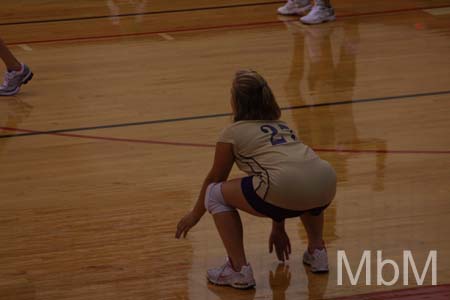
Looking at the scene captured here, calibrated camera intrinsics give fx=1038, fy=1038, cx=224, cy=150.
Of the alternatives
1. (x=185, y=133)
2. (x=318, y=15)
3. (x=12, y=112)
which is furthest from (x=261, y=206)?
(x=318, y=15)

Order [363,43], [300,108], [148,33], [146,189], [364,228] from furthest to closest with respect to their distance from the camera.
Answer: [148,33]
[363,43]
[300,108]
[146,189]
[364,228]

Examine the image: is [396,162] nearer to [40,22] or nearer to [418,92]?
[418,92]

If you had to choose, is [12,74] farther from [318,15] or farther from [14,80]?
[318,15]

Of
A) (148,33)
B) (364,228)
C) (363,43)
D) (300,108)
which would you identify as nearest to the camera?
(364,228)

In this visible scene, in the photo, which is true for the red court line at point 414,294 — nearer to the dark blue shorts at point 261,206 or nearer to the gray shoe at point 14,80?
the dark blue shorts at point 261,206

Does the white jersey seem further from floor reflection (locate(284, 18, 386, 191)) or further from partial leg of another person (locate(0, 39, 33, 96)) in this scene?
partial leg of another person (locate(0, 39, 33, 96))

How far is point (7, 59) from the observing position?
26.0 ft

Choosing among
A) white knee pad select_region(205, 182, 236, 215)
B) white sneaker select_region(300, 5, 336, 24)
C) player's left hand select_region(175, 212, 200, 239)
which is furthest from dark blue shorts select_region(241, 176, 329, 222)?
white sneaker select_region(300, 5, 336, 24)

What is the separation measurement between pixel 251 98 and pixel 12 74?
12.6 ft

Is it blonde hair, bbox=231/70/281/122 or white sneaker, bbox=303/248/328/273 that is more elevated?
blonde hair, bbox=231/70/281/122

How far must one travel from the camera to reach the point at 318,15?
10094 mm

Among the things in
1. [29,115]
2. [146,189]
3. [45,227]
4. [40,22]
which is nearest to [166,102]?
[29,115]

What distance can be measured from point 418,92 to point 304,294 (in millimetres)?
3485

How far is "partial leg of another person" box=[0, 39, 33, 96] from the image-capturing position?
313 inches
